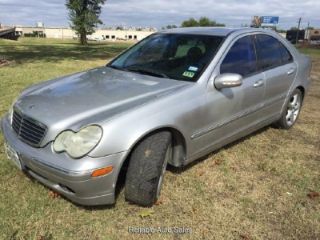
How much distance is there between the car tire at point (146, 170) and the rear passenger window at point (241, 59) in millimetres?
1289

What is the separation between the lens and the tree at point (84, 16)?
1581 inches

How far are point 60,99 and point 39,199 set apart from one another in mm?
968

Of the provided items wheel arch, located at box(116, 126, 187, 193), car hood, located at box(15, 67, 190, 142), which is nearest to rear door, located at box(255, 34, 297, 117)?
car hood, located at box(15, 67, 190, 142)

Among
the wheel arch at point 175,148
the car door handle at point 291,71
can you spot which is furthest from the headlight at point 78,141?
the car door handle at point 291,71

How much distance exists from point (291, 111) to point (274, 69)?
1.21 meters

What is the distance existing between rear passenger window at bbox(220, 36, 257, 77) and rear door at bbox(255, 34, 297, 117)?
0.15 m

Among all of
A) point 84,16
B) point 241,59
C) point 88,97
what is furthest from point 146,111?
point 84,16

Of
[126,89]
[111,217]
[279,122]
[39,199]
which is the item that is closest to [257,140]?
[279,122]

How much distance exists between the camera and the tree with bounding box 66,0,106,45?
40.2 meters

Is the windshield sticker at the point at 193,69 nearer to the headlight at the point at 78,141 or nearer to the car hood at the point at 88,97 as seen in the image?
the car hood at the point at 88,97

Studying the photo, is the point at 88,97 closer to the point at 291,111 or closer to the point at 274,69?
the point at 274,69

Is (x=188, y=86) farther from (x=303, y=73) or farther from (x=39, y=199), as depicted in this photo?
(x=303, y=73)

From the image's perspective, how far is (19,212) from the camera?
3547 mm

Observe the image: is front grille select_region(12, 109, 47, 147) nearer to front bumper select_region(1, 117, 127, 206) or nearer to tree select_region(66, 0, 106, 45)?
front bumper select_region(1, 117, 127, 206)
